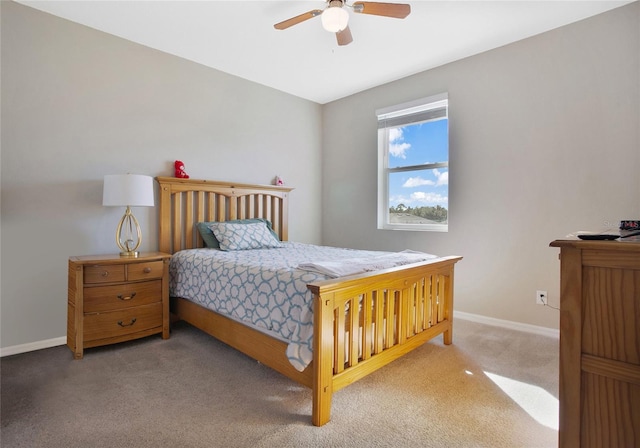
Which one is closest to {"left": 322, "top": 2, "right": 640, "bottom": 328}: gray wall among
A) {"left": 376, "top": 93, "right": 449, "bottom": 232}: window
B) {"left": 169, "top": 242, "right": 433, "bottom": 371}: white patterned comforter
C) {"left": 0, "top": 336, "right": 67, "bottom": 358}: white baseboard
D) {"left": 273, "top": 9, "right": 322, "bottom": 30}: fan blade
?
{"left": 376, "top": 93, "right": 449, "bottom": 232}: window

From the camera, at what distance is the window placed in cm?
348

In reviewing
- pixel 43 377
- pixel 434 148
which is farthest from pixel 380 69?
pixel 43 377

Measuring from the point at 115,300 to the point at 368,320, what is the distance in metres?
1.83

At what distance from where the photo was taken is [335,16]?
6.75ft

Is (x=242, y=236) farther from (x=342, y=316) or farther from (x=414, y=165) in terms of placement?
(x=414, y=165)

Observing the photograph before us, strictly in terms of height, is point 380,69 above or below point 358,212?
above

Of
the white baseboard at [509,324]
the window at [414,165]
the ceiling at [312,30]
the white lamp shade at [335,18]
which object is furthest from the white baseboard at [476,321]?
the white lamp shade at [335,18]

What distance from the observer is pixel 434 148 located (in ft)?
11.7

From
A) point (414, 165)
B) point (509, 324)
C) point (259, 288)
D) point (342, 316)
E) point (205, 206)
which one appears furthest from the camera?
point (414, 165)

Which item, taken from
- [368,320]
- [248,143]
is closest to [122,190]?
[248,143]

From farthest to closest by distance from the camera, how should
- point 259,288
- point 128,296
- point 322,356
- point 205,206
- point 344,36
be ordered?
point 205,206 < point 128,296 < point 344,36 < point 259,288 < point 322,356

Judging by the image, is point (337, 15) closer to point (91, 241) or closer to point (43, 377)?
point (91, 241)

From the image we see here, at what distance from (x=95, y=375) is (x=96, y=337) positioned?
0.37 m

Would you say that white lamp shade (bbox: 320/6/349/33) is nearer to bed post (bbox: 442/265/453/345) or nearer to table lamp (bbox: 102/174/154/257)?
table lamp (bbox: 102/174/154/257)
